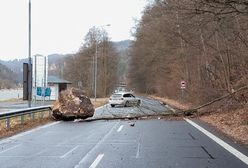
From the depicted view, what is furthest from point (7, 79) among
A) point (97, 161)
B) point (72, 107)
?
point (97, 161)

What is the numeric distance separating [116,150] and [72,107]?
13029 mm

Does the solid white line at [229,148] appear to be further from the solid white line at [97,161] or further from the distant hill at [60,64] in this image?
the distant hill at [60,64]

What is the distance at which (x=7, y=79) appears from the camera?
142 meters

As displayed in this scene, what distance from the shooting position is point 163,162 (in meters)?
10.4

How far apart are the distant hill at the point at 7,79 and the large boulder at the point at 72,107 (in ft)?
363

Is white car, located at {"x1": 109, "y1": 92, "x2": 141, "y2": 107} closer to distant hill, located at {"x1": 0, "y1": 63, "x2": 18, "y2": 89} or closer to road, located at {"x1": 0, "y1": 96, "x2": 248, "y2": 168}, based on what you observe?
road, located at {"x1": 0, "y1": 96, "x2": 248, "y2": 168}

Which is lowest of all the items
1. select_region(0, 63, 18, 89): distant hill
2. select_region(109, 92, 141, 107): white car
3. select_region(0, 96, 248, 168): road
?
select_region(0, 96, 248, 168): road

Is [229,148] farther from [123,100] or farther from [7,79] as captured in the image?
[7,79]

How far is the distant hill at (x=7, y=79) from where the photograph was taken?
13562cm

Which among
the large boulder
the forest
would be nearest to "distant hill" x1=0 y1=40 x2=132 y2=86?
the forest

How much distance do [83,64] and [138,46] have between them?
457 inches

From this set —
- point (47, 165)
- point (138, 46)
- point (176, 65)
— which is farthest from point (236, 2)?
point (138, 46)

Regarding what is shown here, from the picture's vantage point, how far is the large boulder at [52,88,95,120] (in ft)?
83.0

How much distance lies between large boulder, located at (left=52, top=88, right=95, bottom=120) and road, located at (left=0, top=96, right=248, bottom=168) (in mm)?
7274
